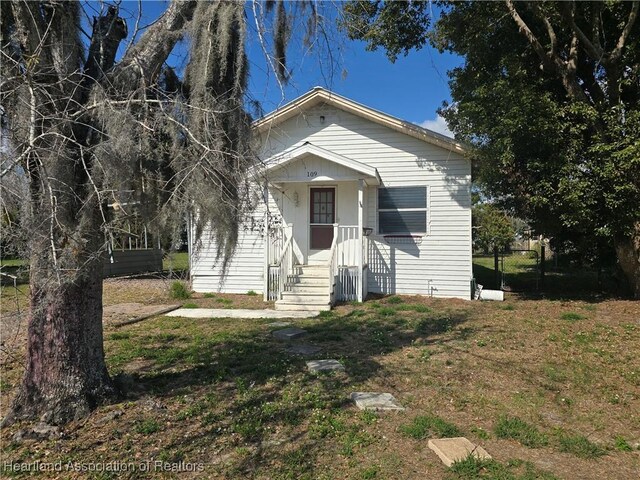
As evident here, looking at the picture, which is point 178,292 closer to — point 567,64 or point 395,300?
point 395,300

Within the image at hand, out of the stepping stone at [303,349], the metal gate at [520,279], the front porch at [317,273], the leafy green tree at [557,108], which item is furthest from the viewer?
the metal gate at [520,279]

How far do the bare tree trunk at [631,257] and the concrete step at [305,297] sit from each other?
6.33 meters

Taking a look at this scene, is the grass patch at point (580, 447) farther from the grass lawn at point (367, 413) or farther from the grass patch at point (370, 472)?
the grass patch at point (370, 472)

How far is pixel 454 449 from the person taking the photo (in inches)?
124


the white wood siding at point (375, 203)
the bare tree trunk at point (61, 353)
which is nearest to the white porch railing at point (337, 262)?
the white wood siding at point (375, 203)

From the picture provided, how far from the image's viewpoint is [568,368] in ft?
16.6

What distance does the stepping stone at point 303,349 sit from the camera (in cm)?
566

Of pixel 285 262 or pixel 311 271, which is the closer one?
pixel 285 262

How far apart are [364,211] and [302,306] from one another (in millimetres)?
2955

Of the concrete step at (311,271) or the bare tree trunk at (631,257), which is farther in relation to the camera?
the concrete step at (311,271)

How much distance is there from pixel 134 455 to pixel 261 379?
5.45 ft

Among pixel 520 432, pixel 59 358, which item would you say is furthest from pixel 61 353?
pixel 520 432

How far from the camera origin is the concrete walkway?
829 centimetres

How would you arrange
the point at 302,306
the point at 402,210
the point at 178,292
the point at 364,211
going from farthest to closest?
1. the point at 402,210
2. the point at 364,211
3. the point at 178,292
4. the point at 302,306
